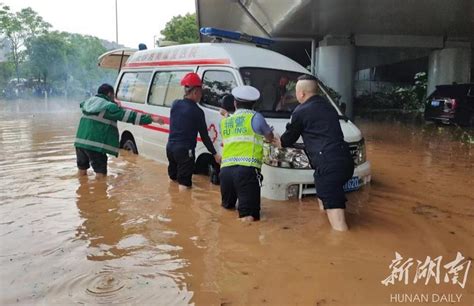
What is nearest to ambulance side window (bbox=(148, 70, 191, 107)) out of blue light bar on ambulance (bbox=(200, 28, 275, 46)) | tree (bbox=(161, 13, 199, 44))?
blue light bar on ambulance (bbox=(200, 28, 275, 46))

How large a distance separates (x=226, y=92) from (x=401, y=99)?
21.5m

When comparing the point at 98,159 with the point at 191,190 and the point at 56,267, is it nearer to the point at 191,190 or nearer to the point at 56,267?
the point at 191,190

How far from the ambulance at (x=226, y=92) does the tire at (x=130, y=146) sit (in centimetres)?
1

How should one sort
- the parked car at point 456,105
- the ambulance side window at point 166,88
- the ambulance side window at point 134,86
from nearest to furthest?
the ambulance side window at point 166,88, the ambulance side window at point 134,86, the parked car at point 456,105

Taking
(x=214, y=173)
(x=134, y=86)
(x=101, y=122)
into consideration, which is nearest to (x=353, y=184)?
(x=214, y=173)

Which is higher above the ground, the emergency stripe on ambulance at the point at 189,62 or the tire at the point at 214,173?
the emergency stripe on ambulance at the point at 189,62

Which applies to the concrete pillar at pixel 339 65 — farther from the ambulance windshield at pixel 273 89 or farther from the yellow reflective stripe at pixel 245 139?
the yellow reflective stripe at pixel 245 139

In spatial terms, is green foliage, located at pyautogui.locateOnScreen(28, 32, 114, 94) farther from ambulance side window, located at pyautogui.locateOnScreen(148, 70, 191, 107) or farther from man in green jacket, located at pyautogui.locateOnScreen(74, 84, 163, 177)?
man in green jacket, located at pyautogui.locateOnScreen(74, 84, 163, 177)

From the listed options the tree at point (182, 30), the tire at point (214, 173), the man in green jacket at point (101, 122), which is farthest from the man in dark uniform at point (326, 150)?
the tree at point (182, 30)

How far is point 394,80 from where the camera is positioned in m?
32.2

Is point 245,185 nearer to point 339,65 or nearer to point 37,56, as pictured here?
point 339,65

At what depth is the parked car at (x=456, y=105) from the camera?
13.7 metres

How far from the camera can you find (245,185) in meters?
4.59

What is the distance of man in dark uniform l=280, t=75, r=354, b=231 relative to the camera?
4459 mm
